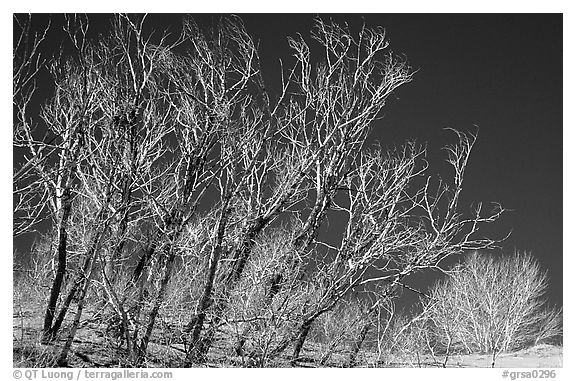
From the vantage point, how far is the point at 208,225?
12594mm

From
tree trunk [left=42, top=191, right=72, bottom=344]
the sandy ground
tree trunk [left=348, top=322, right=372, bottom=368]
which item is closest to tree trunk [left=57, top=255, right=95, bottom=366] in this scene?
the sandy ground

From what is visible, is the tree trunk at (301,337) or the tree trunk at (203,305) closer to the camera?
the tree trunk at (203,305)

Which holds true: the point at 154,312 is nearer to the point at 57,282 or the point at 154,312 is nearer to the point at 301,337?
the point at 57,282

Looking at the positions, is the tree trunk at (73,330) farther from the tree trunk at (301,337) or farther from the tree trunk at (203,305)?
the tree trunk at (301,337)

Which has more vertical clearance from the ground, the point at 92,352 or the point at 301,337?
the point at 301,337

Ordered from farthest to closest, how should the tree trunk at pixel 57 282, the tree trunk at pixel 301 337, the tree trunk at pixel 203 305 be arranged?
the tree trunk at pixel 301 337, the tree trunk at pixel 203 305, the tree trunk at pixel 57 282

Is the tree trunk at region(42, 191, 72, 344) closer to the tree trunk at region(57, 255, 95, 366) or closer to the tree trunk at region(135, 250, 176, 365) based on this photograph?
the tree trunk at region(57, 255, 95, 366)

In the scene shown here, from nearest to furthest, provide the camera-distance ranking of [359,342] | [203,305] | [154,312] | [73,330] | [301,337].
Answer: [73,330] < [154,312] < [203,305] < [301,337] < [359,342]

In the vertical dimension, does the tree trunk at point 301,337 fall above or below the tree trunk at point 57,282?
below

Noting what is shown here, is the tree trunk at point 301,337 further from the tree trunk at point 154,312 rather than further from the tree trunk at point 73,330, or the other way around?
the tree trunk at point 73,330

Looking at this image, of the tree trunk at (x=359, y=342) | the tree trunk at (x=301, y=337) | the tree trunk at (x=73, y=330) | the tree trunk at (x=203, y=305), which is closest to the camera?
the tree trunk at (x=73, y=330)

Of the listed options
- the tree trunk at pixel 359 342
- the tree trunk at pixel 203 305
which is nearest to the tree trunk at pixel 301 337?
the tree trunk at pixel 359 342

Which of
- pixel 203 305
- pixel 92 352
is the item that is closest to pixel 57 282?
pixel 92 352

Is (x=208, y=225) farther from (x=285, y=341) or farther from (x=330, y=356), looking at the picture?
(x=330, y=356)
